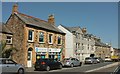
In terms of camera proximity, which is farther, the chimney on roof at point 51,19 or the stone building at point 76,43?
the stone building at point 76,43

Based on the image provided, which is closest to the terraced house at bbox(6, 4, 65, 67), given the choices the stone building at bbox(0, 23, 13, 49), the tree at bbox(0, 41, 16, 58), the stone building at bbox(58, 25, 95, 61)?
the stone building at bbox(0, 23, 13, 49)

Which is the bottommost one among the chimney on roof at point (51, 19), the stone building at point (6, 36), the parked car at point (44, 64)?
the parked car at point (44, 64)

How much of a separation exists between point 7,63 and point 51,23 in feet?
93.7

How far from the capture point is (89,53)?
70.9 metres

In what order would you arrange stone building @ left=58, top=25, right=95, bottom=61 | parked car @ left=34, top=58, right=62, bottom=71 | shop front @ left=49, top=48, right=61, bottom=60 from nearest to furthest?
1. parked car @ left=34, top=58, right=62, bottom=71
2. shop front @ left=49, top=48, right=61, bottom=60
3. stone building @ left=58, top=25, right=95, bottom=61

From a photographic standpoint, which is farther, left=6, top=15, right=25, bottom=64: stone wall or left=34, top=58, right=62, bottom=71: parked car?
left=6, top=15, right=25, bottom=64: stone wall

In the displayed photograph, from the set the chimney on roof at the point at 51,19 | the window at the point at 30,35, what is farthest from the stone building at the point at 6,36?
the chimney on roof at the point at 51,19

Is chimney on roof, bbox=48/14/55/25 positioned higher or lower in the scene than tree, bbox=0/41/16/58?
higher

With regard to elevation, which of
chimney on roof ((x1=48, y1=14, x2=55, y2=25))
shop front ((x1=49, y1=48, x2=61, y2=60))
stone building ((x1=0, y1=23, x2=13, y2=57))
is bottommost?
shop front ((x1=49, y1=48, x2=61, y2=60))

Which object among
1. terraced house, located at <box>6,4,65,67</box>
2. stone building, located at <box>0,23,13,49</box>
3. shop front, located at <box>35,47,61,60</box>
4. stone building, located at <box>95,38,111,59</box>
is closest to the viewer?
stone building, located at <box>0,23,13,49</box>

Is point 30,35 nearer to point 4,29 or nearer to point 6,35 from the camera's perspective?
point 6,35

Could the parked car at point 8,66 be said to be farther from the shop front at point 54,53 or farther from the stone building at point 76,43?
the stone building at point 76,43

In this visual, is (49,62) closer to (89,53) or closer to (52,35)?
(52,35)

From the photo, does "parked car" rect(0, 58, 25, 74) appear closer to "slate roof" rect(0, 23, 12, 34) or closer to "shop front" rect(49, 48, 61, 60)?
"slate roof" rect(0, 23, 12, 34)
